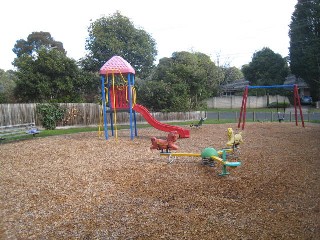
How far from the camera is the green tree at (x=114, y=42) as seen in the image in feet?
86.6

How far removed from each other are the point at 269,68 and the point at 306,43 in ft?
19.6

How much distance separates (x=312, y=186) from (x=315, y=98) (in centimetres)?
3830

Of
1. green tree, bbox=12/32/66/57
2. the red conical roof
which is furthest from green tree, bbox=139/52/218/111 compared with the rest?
green tree, bbox=12/32/66/57

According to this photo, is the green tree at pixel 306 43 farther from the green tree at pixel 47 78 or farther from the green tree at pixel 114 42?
the green tree at pixel 47 78

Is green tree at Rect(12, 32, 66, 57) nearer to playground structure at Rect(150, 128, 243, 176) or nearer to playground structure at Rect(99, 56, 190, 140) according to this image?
playground structure at Rect(99, 56, 190, 140)

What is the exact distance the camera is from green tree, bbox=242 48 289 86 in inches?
1610

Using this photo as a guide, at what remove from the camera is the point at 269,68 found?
135 ft

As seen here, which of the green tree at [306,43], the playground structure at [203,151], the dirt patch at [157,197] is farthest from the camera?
the green tree at [306,43]

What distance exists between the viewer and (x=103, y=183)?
6348mm

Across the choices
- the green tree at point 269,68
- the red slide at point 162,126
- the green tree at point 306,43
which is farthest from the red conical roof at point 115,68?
the green tree at point 269,68

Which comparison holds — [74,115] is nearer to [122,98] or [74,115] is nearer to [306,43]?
[122,98]

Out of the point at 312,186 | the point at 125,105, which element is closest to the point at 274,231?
the point at 312,186

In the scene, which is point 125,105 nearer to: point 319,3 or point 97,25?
point 97,25

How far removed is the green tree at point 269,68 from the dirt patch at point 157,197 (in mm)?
34252
